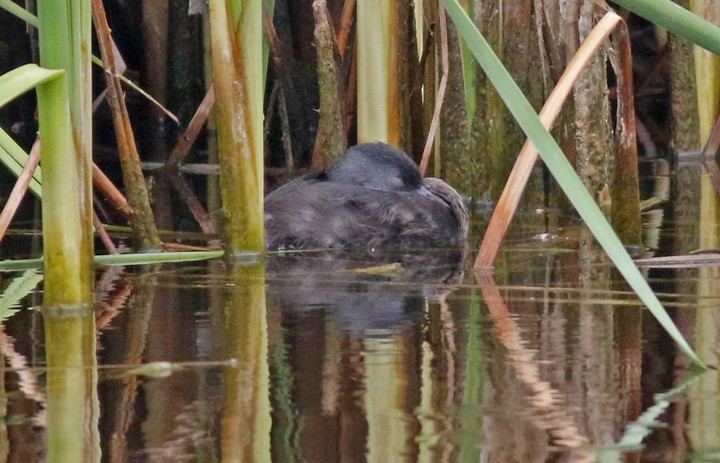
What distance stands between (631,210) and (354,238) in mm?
976

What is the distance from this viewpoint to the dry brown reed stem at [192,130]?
20.0ft

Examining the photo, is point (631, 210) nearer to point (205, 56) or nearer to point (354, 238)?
point (354, 238)

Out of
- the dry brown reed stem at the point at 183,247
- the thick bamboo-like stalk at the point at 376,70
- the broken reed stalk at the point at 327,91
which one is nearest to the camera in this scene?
the dry brown reed stem at the point at 183,247

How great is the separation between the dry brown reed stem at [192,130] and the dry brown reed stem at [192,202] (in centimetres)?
10

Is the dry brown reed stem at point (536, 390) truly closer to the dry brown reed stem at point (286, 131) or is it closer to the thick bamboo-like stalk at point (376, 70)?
the thick bamboo-like stalk at point (376, 70)

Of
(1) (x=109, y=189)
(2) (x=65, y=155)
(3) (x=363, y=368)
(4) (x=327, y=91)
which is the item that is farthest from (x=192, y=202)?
(3) (x=363, y=368)

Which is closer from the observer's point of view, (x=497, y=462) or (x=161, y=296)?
(x=497, y=462)

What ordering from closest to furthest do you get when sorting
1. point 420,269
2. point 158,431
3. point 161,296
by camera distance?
1. point 158,431
2. point 161,296
3. point 420,269

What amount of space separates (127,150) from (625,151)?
4.85 feet

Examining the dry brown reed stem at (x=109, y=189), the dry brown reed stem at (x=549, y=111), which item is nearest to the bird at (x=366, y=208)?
the dry brown reed stem at (x=109, y=189)

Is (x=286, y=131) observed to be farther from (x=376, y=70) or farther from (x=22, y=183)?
(x=22, y=183)

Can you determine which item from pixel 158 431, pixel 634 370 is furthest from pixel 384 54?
pixel 158 431

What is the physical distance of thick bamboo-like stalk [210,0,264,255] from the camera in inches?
144

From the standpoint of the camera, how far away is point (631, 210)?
413cm
